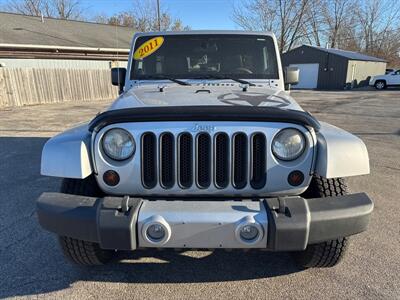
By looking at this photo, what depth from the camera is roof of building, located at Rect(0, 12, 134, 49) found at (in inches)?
676

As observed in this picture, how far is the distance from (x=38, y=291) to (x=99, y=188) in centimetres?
93

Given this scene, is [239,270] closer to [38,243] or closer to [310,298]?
[310,298]

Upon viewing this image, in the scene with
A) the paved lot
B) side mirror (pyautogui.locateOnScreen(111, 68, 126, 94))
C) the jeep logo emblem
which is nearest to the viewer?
the jeep logo emblem

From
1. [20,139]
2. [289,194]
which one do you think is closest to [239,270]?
[289,194]

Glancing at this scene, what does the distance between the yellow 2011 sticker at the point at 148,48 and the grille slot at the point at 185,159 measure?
6.35 ft

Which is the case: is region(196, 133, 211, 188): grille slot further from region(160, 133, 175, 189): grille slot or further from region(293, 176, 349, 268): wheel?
region(293, 176, 349, 268): wheel

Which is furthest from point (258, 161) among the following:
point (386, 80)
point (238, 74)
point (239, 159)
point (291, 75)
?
point (386, 80)

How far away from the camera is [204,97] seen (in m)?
2.79

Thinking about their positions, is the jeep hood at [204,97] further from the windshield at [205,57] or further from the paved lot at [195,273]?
the paved lot at [195,273]

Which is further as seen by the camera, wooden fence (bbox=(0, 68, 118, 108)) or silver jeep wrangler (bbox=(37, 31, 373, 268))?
wooden fence (bbox=(0, 68, 118, 108))

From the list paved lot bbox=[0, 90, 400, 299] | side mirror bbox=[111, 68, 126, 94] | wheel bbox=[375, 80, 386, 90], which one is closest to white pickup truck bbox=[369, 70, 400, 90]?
wheel bbox=[375, 80, 386, 90]

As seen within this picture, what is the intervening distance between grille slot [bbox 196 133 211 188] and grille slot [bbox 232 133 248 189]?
0.17 metres

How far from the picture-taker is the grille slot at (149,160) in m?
2.26

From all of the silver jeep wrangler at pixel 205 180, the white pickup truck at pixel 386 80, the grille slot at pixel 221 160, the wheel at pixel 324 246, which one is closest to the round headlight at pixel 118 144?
the silver jeep wrangler at pixel 205 180
